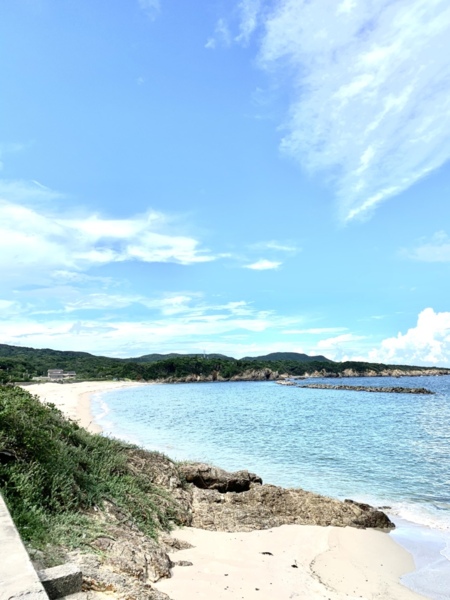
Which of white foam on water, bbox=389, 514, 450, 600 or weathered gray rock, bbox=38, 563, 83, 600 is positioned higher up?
weathered gray rock, bbox=38, 563, 83, 600

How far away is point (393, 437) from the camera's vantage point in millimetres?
31922

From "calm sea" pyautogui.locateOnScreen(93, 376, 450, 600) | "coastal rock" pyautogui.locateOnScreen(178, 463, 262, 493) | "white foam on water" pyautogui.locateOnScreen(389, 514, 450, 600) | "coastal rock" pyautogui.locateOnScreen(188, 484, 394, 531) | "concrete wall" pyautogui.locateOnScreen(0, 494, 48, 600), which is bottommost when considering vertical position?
"white foam on water" pyautogui.locateOnScreen(389, 514, 450, 600)

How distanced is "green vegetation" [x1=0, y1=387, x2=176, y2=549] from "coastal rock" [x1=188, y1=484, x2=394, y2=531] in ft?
4.27

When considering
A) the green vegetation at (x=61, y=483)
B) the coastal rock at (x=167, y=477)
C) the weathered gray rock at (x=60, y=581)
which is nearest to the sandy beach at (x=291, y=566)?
the coastal rock at (x=167, y=477)

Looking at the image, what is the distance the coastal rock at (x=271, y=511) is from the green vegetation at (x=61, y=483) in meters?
1.30

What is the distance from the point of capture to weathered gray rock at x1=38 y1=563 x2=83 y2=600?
15.7ft

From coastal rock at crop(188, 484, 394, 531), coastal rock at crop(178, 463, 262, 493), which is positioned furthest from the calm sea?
coastal rock at crop(178, 463, 262, 493)

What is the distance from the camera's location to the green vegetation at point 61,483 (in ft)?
23.6

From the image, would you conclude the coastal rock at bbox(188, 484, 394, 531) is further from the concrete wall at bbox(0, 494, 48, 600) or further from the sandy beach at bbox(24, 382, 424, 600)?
the concrete wall at bbox(0, 494, 48, 600)

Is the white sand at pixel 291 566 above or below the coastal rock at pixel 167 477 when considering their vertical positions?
below

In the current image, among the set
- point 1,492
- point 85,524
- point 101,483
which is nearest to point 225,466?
point 101,483

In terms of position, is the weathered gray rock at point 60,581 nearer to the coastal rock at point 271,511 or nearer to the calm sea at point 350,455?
the coastal rock at point 271,511

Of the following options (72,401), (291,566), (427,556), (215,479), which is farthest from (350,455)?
(72,401)

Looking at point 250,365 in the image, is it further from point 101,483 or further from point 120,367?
point 101,483
